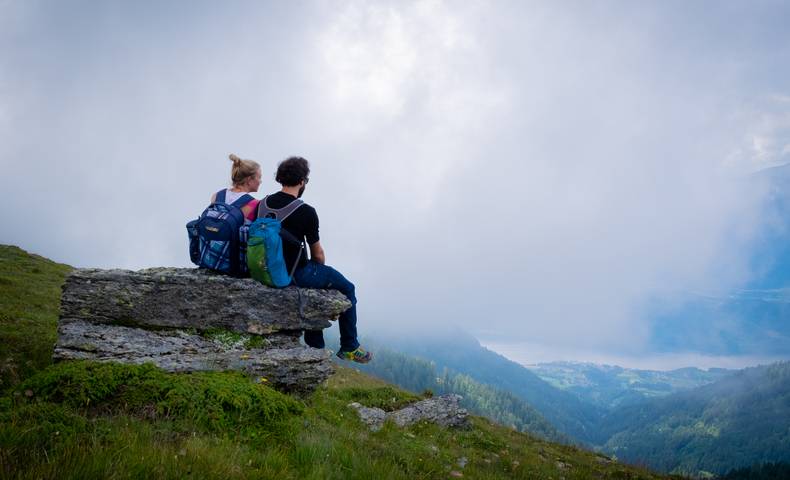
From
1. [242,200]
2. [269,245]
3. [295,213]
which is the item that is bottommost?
[269,245]

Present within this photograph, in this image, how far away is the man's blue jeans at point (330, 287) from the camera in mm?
10117

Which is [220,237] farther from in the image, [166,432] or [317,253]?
[166,432]

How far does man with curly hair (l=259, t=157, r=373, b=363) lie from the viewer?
9.31 m

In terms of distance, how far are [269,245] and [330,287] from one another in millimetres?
2406

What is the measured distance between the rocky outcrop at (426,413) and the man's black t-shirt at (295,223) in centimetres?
587

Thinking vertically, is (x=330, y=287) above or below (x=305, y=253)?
below

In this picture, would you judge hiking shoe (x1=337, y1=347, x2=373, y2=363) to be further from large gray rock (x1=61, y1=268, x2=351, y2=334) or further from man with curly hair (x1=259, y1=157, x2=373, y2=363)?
large gray rock (x1=61, y1=268, x2=351, y2=334)

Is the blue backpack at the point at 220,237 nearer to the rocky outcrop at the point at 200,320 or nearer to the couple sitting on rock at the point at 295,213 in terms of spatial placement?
the couple sitting on rock at the point at 295,213

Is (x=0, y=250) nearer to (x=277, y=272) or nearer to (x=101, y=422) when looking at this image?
(x=277, y=272)

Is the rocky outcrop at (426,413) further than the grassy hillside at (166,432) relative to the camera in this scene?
Yes

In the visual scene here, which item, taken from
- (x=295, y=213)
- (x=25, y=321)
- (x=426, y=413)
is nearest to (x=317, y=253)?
(x=295, y=213)

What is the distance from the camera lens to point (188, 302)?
9.27 metres

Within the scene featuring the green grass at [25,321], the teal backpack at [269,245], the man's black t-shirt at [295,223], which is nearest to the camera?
the green grass at [25,321]

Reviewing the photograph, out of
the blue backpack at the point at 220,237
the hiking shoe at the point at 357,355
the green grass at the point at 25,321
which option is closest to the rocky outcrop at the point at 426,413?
the hiking shoe at the point at 357,355
